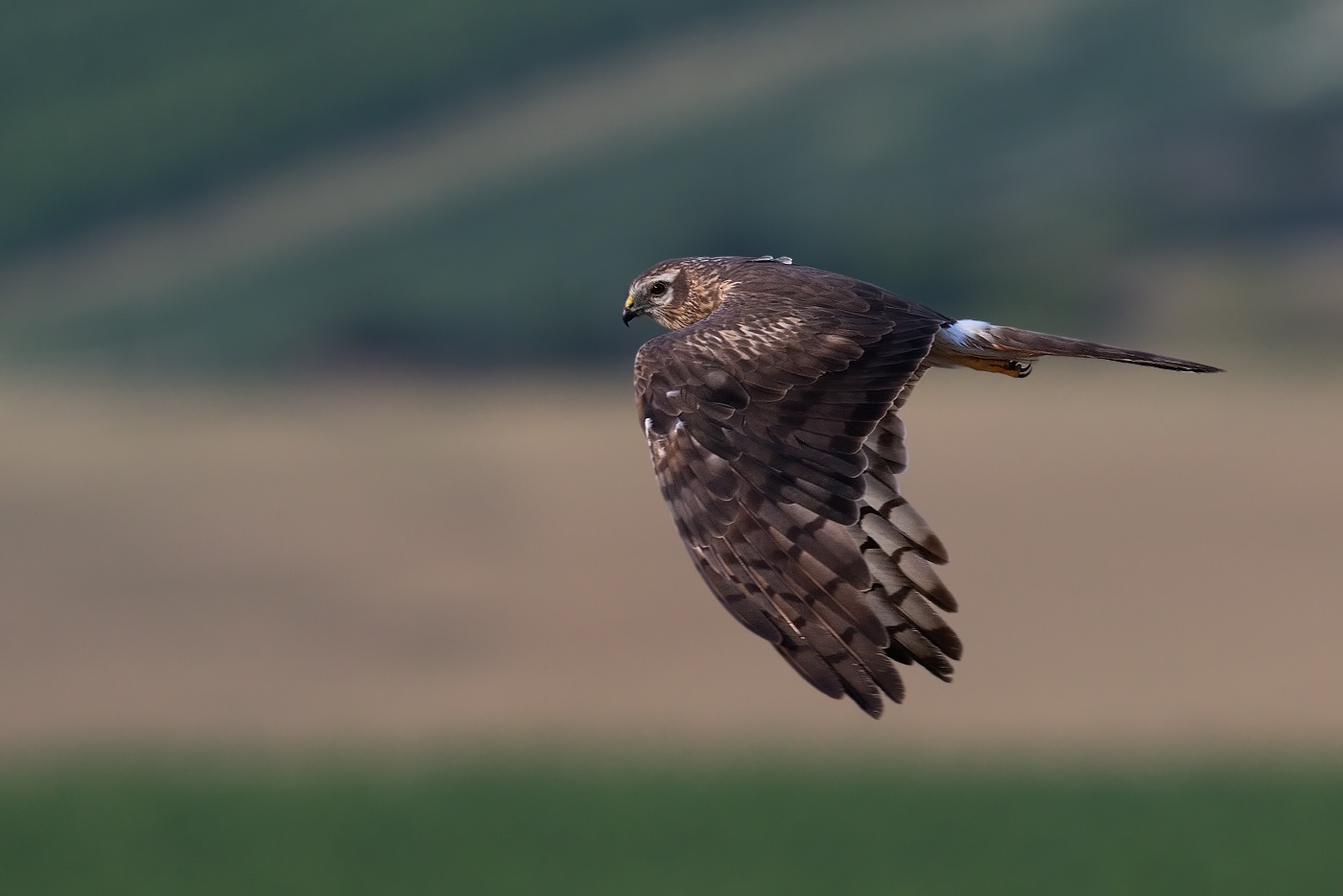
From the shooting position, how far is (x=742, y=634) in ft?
137

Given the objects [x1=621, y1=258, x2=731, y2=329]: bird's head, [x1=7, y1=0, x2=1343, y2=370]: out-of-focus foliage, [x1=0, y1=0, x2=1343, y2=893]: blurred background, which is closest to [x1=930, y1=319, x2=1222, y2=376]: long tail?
[x1=621, y1=258, x2=731, y2=329]: bird's head

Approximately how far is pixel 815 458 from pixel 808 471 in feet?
0.24

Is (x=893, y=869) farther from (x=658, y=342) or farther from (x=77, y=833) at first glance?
(x=658, y=342)

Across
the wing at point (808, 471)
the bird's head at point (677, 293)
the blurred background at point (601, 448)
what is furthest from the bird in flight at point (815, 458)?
the blurred background at point (601, 448)

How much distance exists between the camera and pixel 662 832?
96.9ft

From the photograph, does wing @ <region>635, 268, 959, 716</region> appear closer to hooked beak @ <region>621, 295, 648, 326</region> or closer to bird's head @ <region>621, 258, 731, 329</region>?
bird's head @ <region>621, 258, 731, 329</region>

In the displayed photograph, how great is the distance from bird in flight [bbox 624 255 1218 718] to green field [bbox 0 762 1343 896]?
66.1 ft

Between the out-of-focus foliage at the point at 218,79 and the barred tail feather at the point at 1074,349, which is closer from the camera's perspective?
the barred tail feather at the point at 1074,349

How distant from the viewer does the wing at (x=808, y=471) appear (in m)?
6.44

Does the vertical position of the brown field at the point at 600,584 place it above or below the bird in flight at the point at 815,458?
above

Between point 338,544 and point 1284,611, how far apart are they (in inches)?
753

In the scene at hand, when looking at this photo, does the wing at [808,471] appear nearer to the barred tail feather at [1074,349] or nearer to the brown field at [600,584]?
the barred tail feather at [1074,349]

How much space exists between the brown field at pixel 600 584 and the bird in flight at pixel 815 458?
90.8ft

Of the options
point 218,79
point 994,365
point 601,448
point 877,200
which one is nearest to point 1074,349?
point 994,365
